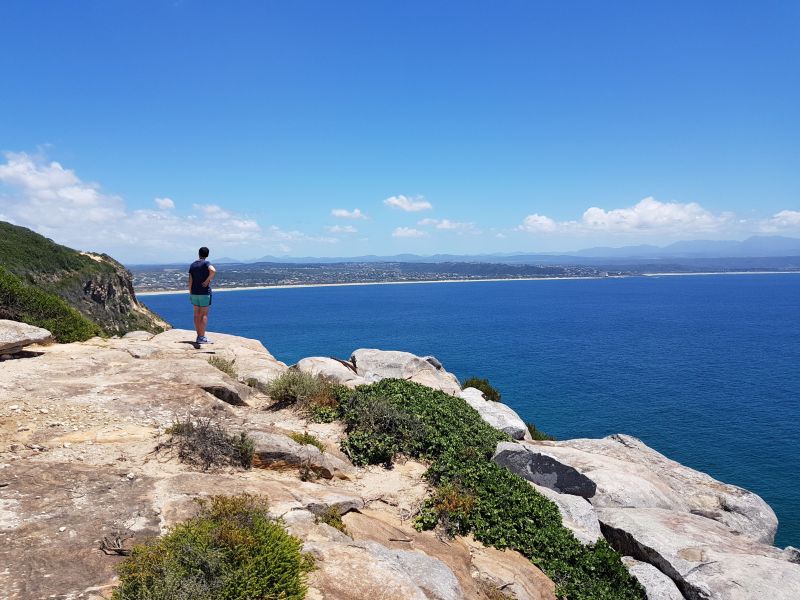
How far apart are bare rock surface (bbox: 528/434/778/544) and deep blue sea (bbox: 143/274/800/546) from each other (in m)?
9.34

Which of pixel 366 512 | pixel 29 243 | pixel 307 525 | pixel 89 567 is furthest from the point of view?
pixel 29 243

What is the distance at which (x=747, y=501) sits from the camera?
707 inches

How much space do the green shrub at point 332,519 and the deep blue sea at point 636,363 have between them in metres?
27.4

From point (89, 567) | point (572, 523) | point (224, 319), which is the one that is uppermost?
point (89, 567)

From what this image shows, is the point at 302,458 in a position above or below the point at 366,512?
above

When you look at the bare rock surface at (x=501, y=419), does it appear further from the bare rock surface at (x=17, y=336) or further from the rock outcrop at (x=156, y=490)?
the bare rock surface at (x=17, y=336)

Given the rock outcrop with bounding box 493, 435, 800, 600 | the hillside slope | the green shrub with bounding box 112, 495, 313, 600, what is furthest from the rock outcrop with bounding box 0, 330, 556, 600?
the hillside slope

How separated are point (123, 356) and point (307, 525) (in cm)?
1098

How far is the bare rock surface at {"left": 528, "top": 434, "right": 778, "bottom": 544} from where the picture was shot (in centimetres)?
1403

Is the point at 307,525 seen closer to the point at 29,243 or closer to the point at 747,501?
the point at 747,501

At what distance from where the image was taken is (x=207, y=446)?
8898mm

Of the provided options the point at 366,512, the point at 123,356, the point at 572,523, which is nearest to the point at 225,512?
the point at 366,512

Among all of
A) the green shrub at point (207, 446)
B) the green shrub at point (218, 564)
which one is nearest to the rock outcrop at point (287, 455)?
the green shrub at point (207, 446)

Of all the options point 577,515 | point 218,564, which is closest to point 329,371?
point 577,515
